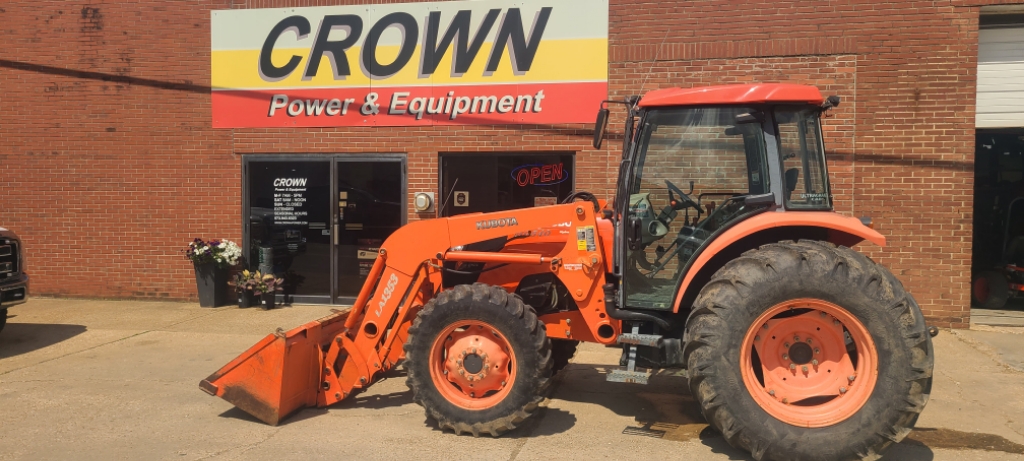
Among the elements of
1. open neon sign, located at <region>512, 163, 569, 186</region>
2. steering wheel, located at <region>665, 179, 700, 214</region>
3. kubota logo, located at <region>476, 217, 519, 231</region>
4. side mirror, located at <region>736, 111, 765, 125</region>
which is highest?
side mirror, located at <region>736, 111, 765, 125</region>

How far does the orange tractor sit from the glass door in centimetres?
455

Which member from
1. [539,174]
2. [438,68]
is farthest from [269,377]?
[438,68]

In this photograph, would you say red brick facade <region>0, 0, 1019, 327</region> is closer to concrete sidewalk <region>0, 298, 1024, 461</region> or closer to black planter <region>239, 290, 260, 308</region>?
black planter <region>239, 290, 260, 308</region>

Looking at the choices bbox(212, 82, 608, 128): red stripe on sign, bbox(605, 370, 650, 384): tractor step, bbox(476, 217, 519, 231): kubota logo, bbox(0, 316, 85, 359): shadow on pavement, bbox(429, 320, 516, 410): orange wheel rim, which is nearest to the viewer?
bbox(605, 370, 650, 384): tractor step

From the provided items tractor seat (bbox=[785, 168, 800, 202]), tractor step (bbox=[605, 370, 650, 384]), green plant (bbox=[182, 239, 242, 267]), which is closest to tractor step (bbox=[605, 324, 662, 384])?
tractor step (bbox=[605, 370, 650, 384])

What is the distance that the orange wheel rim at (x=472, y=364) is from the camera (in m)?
5.04

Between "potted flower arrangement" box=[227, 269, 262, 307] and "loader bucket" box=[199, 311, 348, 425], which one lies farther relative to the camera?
"potted flower arrangement" box=[227, 269, 262, 307]

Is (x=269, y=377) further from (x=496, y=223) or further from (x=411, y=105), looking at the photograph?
(x=411, y=105)

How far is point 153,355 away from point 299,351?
127 inches

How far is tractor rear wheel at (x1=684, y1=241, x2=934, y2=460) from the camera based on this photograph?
4277 mm

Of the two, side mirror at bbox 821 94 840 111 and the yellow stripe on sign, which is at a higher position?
the yellow stripe on sign

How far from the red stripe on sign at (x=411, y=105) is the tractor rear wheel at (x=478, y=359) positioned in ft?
16.8

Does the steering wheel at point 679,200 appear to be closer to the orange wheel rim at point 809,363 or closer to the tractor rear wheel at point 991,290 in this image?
the orange wheel rim at point 809,363

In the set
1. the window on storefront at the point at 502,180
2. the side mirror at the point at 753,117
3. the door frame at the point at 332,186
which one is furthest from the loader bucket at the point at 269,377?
the door frame at the point at 332,186
